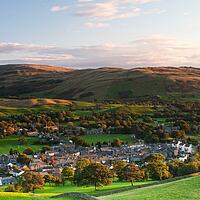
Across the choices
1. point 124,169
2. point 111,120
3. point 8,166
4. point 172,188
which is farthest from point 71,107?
point 172,188

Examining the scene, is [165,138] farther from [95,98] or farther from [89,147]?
[95,98]

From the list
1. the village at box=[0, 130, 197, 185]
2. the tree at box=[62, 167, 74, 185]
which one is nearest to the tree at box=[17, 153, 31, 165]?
the village at box=[0, 130, 197, 185]

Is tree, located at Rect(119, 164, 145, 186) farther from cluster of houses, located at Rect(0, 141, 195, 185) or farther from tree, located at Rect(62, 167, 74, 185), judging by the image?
cluster of houses, located at Rect(0, 141, 195, 185)

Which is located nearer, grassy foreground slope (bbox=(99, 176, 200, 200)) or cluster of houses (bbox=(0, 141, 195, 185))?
grassy foreground slope (bbox=(99, 176, 200, 200))

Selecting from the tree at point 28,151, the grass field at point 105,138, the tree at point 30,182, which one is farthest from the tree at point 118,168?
the grass field at point 105,138

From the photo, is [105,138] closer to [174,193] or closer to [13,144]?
[13,144]

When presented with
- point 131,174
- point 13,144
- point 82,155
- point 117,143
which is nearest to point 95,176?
point 131,174

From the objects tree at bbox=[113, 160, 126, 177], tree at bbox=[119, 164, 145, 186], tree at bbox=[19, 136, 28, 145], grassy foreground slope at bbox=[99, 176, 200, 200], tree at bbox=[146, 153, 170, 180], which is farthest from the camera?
tree at bbox=[19, 136, 28, 145]
